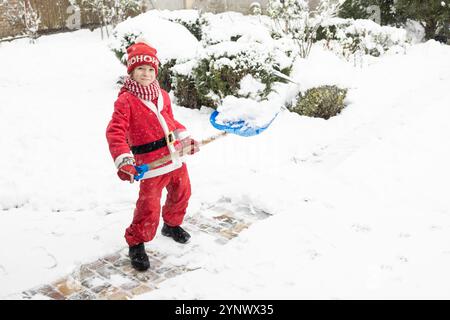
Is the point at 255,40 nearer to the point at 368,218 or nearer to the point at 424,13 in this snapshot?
the point at 368,218

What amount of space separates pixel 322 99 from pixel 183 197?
12.4ft

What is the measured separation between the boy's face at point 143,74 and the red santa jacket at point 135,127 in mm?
119

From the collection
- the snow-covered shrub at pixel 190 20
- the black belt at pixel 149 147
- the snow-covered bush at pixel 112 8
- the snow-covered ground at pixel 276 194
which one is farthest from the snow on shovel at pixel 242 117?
the snow-covered bush at pixel 112 8

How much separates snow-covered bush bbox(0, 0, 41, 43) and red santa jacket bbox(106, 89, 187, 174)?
33.9ft

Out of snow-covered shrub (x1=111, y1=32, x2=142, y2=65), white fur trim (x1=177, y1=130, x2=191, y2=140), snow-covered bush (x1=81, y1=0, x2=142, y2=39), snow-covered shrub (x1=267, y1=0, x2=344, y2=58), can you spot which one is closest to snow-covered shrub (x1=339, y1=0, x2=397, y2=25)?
snow-covered shrub (x1=267, y1=0, x2=344, y2=58)

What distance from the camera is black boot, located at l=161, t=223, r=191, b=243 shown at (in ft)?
11.3

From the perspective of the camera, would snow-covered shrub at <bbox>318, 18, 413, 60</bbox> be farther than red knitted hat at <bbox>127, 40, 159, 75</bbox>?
Yes

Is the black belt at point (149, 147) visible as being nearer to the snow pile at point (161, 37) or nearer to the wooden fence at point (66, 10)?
the snow pile at point (161, 37)

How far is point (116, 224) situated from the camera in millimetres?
3740

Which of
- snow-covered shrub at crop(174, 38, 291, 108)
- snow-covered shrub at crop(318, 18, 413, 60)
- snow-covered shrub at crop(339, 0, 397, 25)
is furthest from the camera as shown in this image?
snow-covered shrub at crop(339, 0, 397, 25)

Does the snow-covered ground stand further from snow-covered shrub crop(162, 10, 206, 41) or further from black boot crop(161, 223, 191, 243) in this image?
snow-covered shrub crop(162, 10, 206, 41)

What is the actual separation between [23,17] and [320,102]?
10213 mm

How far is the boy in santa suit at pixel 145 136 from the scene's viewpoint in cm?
291
